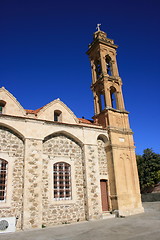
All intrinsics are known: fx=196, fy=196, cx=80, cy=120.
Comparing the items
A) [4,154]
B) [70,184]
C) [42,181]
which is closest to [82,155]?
[70,184]

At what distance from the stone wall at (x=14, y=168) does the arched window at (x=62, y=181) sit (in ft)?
7.02

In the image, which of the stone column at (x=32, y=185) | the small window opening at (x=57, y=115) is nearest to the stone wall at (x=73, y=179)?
the stone column at (x=32, y=185)

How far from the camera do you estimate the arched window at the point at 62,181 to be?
39.5ft

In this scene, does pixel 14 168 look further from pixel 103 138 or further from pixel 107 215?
pixel 103 138

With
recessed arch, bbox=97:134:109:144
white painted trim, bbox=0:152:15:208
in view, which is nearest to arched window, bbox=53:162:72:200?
white painted trim, bbox=0:152:15:208

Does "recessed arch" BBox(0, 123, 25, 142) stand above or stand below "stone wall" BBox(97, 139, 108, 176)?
above

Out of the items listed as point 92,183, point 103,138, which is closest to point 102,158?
point 103,138

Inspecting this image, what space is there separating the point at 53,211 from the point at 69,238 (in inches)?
158

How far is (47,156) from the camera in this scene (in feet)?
40.8

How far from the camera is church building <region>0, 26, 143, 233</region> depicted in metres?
10.8

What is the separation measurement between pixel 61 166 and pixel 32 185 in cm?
237

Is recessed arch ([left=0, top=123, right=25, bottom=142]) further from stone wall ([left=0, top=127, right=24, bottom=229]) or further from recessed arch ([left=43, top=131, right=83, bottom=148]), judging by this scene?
recessed arch ([left=43, top=131, right=83, bottom=148])

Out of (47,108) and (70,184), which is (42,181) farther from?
(47,108)

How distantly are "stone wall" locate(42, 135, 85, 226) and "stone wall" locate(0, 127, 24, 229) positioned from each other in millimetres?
1368
